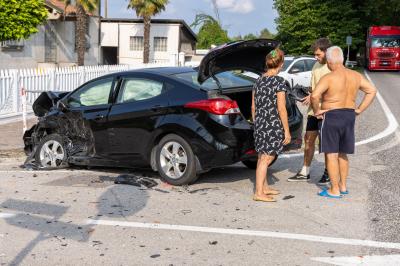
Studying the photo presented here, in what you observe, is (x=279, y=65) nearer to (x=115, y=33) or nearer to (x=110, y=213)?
(x=110, y=213)

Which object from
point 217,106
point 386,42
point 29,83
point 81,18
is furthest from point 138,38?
point 217,106

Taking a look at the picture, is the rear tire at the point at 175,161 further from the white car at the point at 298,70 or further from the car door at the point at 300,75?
the car door at the point at 300,75

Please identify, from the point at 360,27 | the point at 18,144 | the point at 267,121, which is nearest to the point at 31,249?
the point at 267,121

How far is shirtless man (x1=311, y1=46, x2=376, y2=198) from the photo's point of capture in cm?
616

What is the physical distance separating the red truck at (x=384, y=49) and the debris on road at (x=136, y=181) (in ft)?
112

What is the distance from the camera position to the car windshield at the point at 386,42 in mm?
37938

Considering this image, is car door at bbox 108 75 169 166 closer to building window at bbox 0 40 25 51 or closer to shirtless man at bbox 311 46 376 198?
shirtless man at bbox 311 46 376 198

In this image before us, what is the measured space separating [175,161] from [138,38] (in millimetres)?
36215

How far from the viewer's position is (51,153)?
807 cm

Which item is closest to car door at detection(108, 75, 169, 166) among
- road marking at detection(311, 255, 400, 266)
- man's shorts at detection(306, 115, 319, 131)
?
man's shorts at detection(306, 115, 319, 131)

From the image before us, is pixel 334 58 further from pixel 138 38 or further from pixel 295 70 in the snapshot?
pixel 138 38

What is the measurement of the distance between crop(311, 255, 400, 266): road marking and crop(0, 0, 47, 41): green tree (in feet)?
63.4

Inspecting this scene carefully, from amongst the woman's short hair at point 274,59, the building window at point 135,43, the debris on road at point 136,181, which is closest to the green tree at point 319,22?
the building window at point 135,43

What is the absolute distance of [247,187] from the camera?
272 inches
